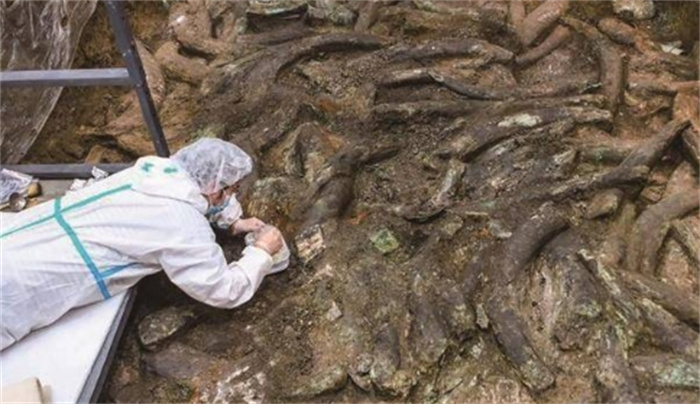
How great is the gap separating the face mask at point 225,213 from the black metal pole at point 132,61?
0.46m

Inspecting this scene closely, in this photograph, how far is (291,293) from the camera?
2.78m

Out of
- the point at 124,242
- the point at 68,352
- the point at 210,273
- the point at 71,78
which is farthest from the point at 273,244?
the point at 71,78

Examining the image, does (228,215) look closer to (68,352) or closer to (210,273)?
(210,273)

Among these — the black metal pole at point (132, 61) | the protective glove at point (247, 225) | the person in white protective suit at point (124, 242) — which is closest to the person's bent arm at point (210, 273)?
the person in white protective suit at point (124, 242)

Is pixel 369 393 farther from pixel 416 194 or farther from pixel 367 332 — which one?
pixel 416 194

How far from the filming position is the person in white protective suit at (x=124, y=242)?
2.50 meters

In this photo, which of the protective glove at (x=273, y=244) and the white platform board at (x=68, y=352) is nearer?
the white platform board at (x=68, y=352)

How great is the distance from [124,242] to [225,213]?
451mm

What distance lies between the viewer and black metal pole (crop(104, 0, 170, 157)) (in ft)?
8.48

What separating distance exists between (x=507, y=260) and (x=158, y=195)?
4.18 feet

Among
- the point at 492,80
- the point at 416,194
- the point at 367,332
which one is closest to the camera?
the point at 367,332

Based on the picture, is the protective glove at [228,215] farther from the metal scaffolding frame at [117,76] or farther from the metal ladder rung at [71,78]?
the metal ladder rung at [71,78]

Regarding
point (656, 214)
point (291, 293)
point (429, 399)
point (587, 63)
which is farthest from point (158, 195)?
point (587, 63)

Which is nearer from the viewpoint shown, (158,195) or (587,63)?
(158,195)
